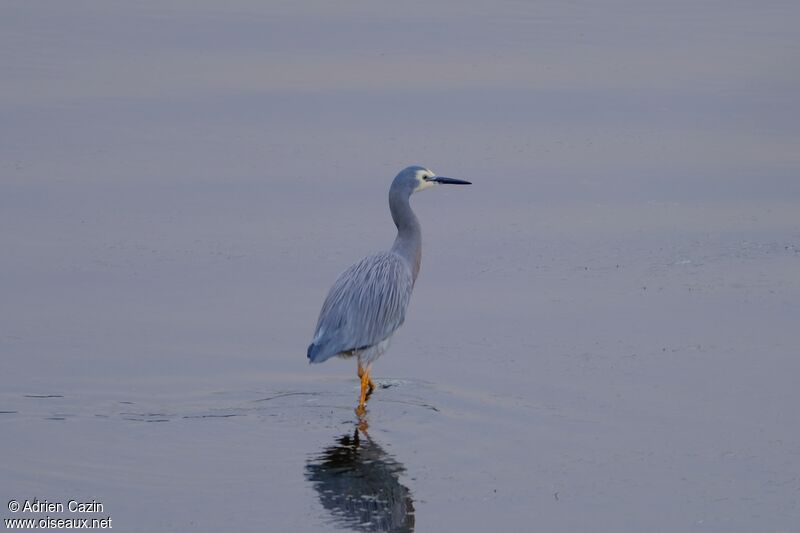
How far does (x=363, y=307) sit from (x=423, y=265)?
1.82 metres

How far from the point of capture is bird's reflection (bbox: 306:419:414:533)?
6.71m

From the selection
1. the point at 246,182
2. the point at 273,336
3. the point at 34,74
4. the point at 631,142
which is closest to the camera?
the point at 273,336

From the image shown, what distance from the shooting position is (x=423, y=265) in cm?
1061

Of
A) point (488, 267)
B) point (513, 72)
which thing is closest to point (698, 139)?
point (513, 72)

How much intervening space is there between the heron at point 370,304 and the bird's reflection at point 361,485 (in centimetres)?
59

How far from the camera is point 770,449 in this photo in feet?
24.7

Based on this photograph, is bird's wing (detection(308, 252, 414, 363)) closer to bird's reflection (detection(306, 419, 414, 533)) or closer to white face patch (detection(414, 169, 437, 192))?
white face patch (detection(414, 169, 437, 192))

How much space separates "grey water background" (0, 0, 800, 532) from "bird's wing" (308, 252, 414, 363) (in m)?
0.26

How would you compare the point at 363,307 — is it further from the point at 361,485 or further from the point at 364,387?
the point at 361,485

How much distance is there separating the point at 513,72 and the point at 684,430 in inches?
302

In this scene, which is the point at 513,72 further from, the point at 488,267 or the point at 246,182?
the point at 488,267

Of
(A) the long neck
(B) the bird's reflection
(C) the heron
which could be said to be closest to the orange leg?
(C) the heron

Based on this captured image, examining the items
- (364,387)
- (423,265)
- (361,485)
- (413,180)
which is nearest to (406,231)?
(413,180)

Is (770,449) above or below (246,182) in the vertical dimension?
below
